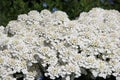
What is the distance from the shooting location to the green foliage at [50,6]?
619 cm

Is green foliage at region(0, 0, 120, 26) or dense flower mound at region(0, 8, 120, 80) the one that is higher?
green foliage at region(0, 0, 120, 26)

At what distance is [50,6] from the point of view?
20.9ft

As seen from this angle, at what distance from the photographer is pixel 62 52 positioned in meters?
3.93

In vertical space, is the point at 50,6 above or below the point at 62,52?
above

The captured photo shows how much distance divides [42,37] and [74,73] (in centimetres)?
51

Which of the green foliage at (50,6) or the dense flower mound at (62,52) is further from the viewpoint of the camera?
the green foliage at (50,6)

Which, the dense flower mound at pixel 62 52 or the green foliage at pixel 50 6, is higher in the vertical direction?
the green foliage at pixel 50 6

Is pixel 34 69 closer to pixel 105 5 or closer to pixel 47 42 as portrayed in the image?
pixel 47 42

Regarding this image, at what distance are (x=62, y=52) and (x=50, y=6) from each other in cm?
252

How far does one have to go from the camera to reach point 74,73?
3910 millimetres

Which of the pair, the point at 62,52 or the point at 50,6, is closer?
the point at 62,52

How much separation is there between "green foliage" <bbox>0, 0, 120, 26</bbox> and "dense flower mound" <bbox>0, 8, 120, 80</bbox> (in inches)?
74.6

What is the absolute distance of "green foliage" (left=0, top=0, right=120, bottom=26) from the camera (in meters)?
6.19

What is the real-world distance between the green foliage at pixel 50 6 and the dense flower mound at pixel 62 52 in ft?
6.22
